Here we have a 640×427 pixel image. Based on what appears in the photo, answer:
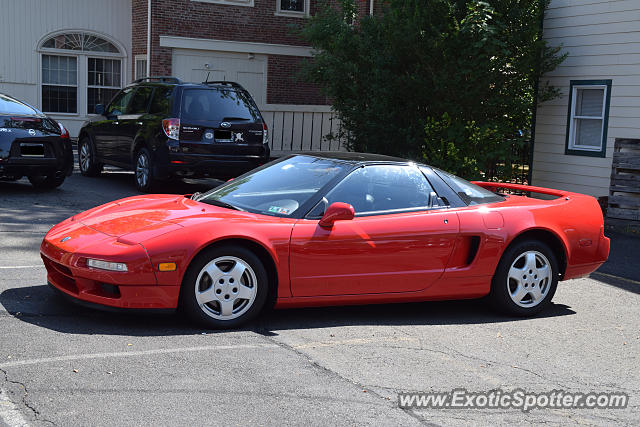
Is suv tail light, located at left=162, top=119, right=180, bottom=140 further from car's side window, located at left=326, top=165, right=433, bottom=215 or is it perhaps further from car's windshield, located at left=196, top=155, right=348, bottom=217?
car's side window, located at left=326, top=165, right=433, bottom=215

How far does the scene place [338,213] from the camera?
237 inches

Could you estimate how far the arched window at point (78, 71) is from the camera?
76.7ft

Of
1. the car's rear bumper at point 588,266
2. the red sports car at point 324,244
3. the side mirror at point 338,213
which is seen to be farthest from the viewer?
the car's rear bumper at point 588,266

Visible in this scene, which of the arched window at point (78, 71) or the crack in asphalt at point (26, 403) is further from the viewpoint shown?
the arched window at point (78, 71)

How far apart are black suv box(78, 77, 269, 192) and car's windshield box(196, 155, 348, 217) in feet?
19.4

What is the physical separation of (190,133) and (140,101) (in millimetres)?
1654

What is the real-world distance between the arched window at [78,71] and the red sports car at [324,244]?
17.8m

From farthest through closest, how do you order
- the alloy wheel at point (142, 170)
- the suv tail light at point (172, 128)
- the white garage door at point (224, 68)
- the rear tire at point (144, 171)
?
the white garage door at point (224, 68), the alloy wheel at point (142, 170), the rear tire at point (144, 171), the suv tail light at point (172, 128)

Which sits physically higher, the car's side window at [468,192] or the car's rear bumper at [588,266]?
the car's side window at [468,192]

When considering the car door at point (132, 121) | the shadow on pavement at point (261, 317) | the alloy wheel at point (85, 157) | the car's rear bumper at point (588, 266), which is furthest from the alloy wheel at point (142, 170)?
the car's rear bumper at point (588, 266)

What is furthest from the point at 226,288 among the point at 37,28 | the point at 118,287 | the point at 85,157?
the point at 37,28

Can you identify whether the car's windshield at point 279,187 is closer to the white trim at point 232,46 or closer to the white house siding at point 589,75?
the white house siding at point 589,75

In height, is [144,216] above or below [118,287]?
above

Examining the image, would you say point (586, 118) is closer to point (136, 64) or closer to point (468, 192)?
point (468, 192)
